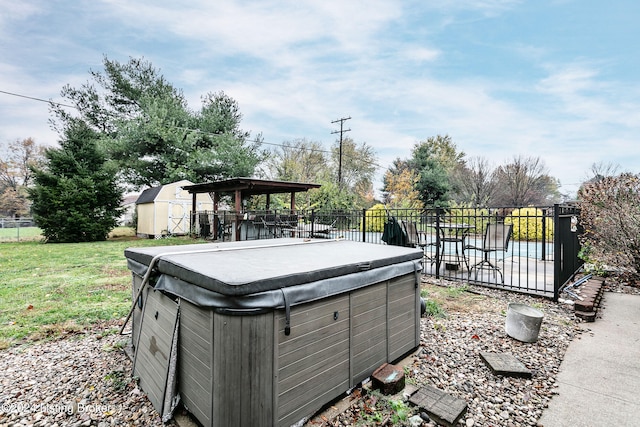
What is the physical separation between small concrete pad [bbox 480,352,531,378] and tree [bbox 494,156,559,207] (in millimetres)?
19553

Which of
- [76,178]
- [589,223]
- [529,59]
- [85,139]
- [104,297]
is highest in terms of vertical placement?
[529,59]

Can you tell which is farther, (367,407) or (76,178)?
(76,178)

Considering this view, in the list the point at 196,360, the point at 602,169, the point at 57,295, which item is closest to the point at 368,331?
the point at 196,360

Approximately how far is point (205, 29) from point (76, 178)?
8.39 meters

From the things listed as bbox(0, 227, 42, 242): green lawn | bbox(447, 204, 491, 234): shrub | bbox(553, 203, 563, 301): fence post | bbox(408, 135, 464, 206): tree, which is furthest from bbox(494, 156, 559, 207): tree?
bbox(0, 227, 42, 242): green lawn

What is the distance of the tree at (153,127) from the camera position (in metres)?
15.6

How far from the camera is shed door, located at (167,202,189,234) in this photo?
15.0 meters

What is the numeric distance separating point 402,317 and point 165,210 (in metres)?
14.9

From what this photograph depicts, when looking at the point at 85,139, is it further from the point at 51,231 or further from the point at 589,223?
the point at 589,223

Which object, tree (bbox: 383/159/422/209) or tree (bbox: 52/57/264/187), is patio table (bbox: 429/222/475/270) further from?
tree (bbox: 52/57/264/187)

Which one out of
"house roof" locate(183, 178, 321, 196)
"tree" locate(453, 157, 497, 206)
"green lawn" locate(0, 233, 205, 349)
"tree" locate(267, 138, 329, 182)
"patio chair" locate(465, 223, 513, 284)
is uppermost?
"tree" locate(267, 138, 329, 182)

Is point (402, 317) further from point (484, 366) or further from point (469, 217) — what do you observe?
point (469, 217)

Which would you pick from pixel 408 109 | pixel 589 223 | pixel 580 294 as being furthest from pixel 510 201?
pixel 580 294

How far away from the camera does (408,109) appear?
1906 centimetres
